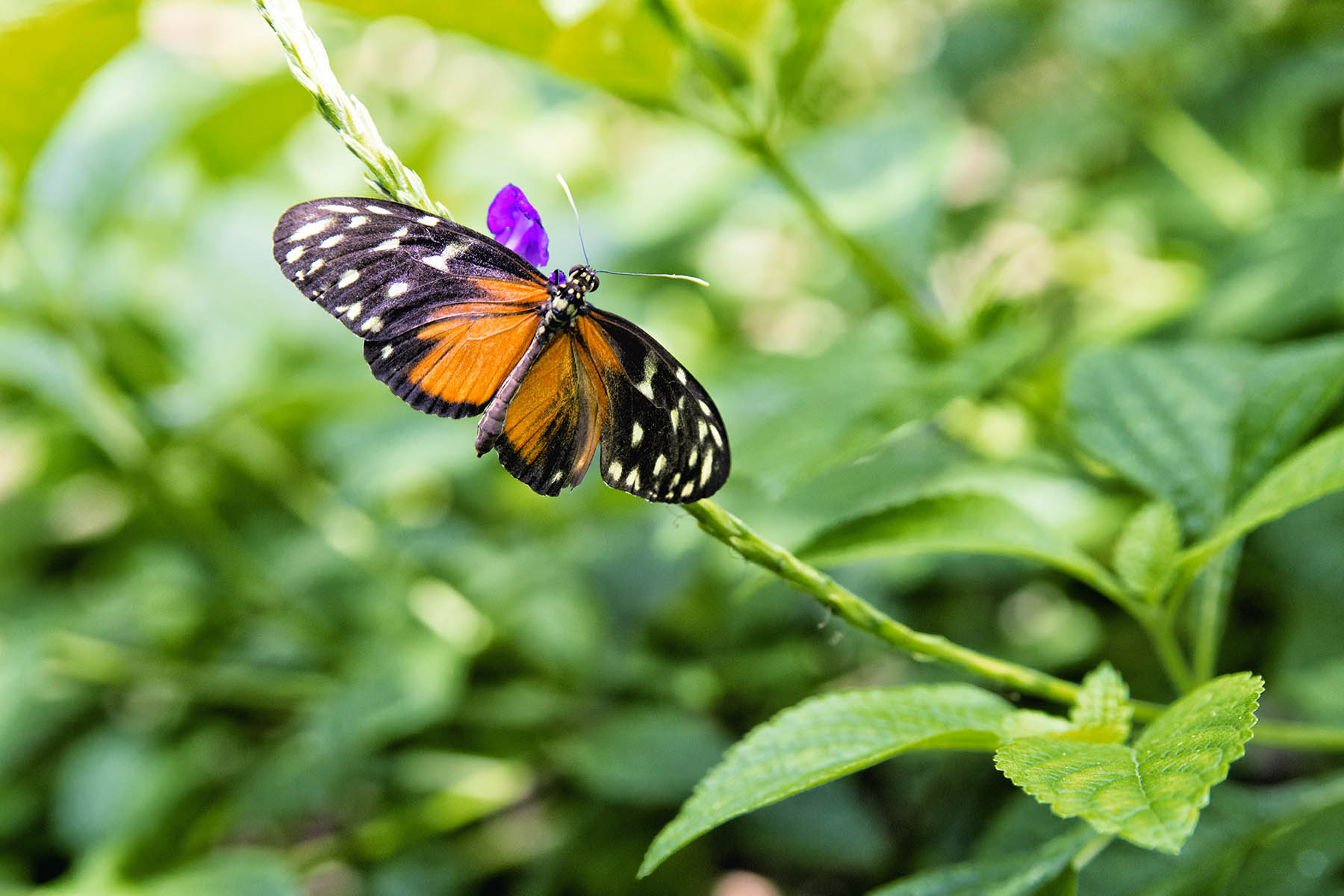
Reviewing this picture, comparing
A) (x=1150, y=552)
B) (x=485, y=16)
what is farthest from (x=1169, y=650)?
(x=485, y=16)

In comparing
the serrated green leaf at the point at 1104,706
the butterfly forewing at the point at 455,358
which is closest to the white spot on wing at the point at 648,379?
the butterfly forewing at the point at 455,358

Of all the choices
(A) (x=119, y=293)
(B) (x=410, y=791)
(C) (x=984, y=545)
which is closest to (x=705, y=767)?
(B) (x=410, y=791)

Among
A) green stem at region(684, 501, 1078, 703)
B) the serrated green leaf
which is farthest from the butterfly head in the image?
the serrated green leaf

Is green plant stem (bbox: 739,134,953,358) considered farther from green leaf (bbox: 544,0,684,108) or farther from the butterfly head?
the butterfly head

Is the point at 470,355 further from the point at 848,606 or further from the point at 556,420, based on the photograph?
the point at 848,606

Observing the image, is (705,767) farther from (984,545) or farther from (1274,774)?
(1274,774)

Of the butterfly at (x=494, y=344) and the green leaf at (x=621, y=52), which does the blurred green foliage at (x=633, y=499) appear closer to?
the green leaf at (x=621, y=52)

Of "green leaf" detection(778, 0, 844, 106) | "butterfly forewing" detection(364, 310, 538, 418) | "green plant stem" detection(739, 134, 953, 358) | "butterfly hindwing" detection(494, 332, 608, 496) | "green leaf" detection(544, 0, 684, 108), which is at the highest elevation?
"green leaf" detection(778, 0, 844, 106)
